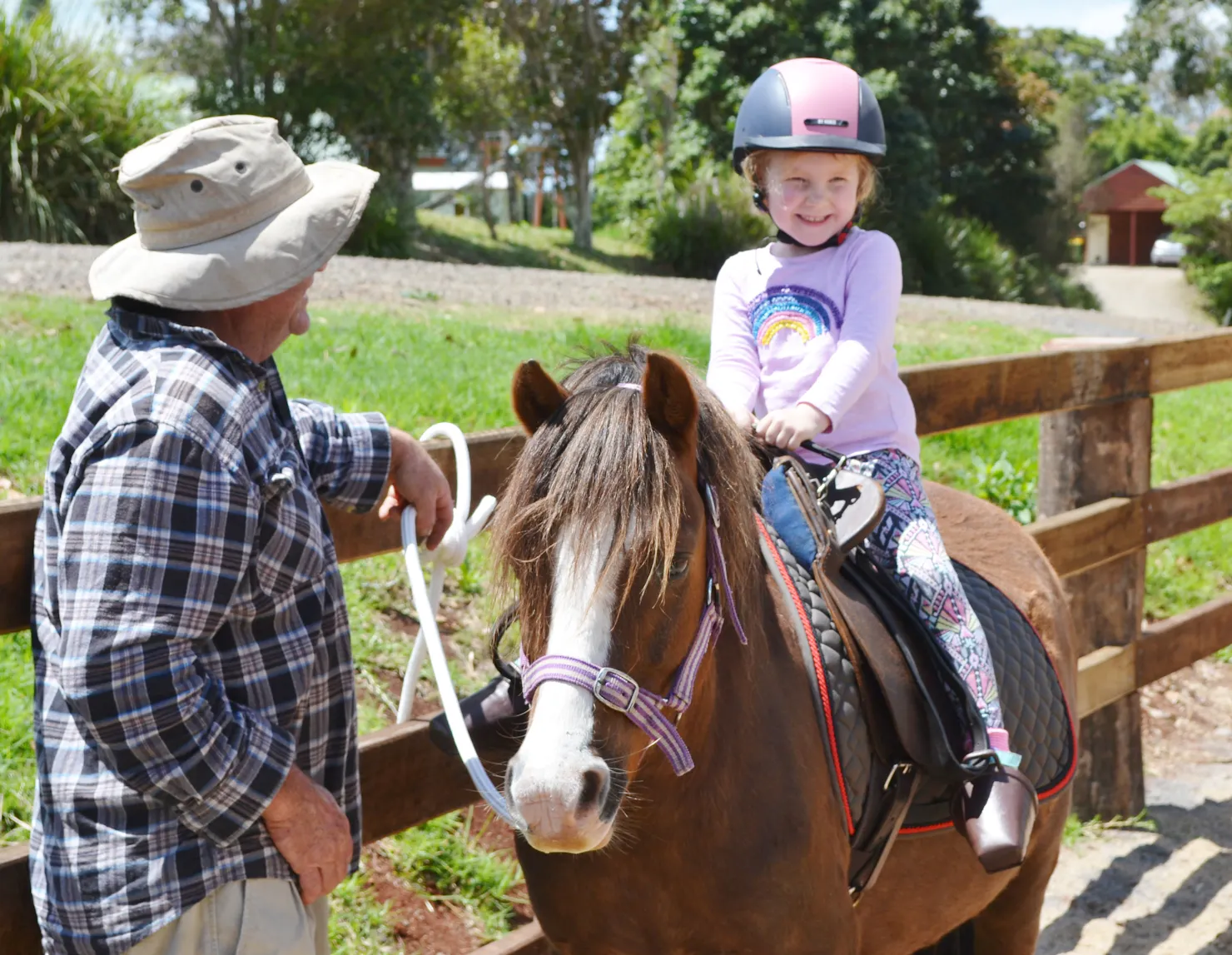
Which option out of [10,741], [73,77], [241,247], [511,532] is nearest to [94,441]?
[241,247]

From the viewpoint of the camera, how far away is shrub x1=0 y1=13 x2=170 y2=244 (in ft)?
33.4

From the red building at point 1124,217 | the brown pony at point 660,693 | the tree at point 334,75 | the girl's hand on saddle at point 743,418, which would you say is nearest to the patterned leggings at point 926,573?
the girl's hand on saddle at point 743,418

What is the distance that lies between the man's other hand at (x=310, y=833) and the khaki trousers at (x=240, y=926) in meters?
0.04

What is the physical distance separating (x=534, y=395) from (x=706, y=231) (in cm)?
1867

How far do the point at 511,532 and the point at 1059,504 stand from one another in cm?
Answer: 335

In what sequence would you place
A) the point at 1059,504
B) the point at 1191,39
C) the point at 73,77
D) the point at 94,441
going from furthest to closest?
the point at 1191,39 < the point at 73,77 < the point at 1059,504 < the point at 94,441

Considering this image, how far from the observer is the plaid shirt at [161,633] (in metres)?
1.71

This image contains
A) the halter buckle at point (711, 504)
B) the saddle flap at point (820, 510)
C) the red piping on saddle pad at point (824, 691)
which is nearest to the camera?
the halter buckle at point (711, 504)

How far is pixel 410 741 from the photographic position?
2.68 metres

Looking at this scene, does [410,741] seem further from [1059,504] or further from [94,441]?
[1059,504]

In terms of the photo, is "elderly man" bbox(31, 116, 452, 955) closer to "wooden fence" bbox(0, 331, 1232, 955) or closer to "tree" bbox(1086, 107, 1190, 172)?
"wooden fence" bbox(0, 331, 1232, 955)

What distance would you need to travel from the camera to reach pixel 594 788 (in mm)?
1695

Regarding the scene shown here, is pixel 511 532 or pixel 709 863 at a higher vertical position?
pixel 511 532

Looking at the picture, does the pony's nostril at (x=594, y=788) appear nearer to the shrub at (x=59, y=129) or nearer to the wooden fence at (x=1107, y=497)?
the wooden fence at (x=1107, y=497)
